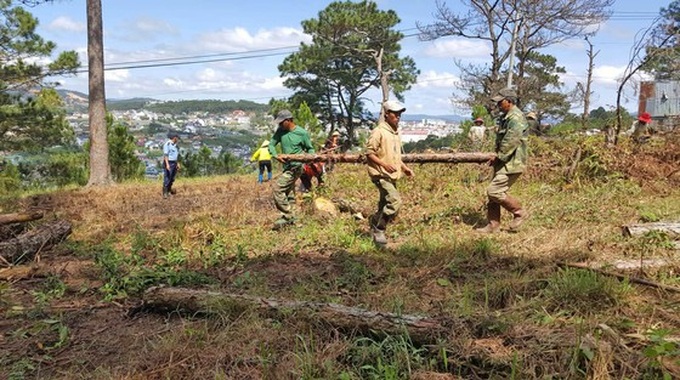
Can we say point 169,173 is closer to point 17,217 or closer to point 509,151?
point 17,217

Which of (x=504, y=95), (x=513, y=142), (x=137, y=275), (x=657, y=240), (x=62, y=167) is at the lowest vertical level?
(x=62, y=167)

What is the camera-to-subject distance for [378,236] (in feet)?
18.6

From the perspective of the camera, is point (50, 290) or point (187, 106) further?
point (187, 106)

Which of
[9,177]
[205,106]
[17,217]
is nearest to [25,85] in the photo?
[9,177]

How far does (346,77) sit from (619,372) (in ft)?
108

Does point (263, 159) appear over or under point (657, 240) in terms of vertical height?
over

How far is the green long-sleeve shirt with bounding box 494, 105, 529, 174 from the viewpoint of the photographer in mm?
5941

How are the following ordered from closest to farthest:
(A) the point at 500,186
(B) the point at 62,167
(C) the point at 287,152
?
(A) the point at 500,186
(C) the point at 287,152
(B) the point at 62,167

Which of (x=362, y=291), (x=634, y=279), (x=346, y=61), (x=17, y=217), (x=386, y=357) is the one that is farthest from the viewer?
(x=346, y=61)

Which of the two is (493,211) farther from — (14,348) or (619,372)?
(14,348)

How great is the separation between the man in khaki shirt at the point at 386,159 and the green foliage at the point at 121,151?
15.4 m

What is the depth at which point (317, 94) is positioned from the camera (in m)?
34.9

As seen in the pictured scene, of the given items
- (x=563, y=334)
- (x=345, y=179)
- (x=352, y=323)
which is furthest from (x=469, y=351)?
(x=345, y=179)

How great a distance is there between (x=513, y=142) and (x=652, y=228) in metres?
1.74
